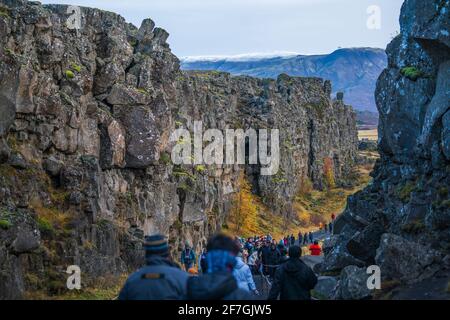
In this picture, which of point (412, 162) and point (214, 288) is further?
point (412, 162)

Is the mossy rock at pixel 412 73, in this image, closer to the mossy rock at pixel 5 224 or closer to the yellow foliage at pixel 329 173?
the mossy rock at pixel 5 224

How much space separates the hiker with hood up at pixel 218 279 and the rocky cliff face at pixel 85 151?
584 inches

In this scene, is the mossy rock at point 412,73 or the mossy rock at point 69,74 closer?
the mossy rock at point 412,73

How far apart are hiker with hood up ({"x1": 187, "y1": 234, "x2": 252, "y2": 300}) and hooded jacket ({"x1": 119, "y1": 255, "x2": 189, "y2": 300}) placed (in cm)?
29

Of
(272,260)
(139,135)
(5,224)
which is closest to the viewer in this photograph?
(5,224)

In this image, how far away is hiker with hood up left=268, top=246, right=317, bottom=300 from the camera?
15.3m

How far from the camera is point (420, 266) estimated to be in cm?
2036

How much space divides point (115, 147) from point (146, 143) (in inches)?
118

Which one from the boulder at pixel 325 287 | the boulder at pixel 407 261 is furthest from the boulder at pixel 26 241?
the boulder at pixel 407 261

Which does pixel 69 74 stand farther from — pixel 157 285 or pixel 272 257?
pixel 157 285

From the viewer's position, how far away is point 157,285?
35.7ft

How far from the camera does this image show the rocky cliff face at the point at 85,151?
2967 centimetres

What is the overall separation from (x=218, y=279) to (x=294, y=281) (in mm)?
5264

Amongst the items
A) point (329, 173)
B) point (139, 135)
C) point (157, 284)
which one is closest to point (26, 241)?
point (139, 135)
